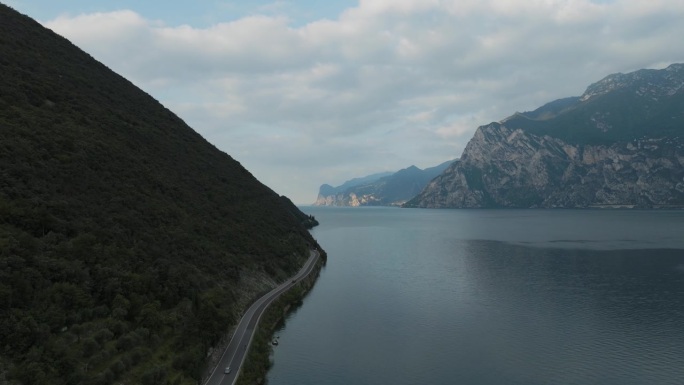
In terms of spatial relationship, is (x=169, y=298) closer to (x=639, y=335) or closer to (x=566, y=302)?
(x=639, y=335)

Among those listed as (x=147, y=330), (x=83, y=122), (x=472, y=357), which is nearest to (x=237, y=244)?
(x=83, y=122)

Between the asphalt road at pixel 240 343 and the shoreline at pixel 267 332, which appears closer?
the asphalt road at pixel 240 343

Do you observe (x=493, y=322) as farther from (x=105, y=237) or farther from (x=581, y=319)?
(x=105, y=237)

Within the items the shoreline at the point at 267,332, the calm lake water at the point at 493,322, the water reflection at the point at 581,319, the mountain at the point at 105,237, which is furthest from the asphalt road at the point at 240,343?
the water reflection at the point at 581,319

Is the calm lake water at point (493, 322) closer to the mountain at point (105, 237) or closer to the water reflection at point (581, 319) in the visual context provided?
the water reflection at point (581, 319)

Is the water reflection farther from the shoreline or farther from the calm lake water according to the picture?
the shoreline

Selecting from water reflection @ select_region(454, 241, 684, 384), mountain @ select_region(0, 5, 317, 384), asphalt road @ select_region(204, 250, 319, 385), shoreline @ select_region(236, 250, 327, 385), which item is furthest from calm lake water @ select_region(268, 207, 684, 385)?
mountain @ select_region(0, 5, 317, 384)

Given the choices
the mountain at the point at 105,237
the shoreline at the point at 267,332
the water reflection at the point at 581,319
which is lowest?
the water reflection at the point at 581,319
